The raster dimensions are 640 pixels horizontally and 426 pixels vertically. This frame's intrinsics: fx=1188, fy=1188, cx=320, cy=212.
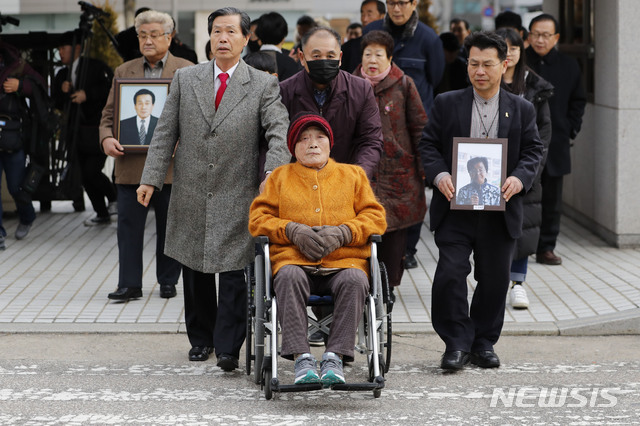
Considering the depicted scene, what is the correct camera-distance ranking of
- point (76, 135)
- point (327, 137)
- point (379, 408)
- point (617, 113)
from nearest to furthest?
point (379, 408), point (327, 137), point (617, 113), point (76, 135)

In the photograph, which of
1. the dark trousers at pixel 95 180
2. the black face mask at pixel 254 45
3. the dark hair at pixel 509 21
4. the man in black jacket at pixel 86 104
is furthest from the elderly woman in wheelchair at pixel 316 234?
the dark trousers at pixel 95 180

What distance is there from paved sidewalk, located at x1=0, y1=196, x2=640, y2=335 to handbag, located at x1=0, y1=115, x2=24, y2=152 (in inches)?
35.8

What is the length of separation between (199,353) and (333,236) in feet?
4.46

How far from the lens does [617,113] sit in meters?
10.4

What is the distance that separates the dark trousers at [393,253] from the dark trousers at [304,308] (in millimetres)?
1968

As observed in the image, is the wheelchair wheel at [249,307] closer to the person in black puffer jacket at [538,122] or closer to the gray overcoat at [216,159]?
the gray overcoat at [216,159]

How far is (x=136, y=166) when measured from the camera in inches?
321

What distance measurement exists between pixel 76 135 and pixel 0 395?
20.0ft

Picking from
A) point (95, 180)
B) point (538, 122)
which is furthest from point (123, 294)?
point (95, 180)

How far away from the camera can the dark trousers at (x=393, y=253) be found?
7914 millimetres

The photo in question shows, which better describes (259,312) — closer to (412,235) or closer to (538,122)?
(538,122)

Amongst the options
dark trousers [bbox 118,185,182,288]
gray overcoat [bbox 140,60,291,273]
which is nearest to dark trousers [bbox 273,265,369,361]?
gray overcoat [bbox 140,60,291,273]


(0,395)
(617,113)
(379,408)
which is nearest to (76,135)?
(617,113)

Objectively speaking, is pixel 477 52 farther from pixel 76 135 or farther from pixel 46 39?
pixel 46 39
